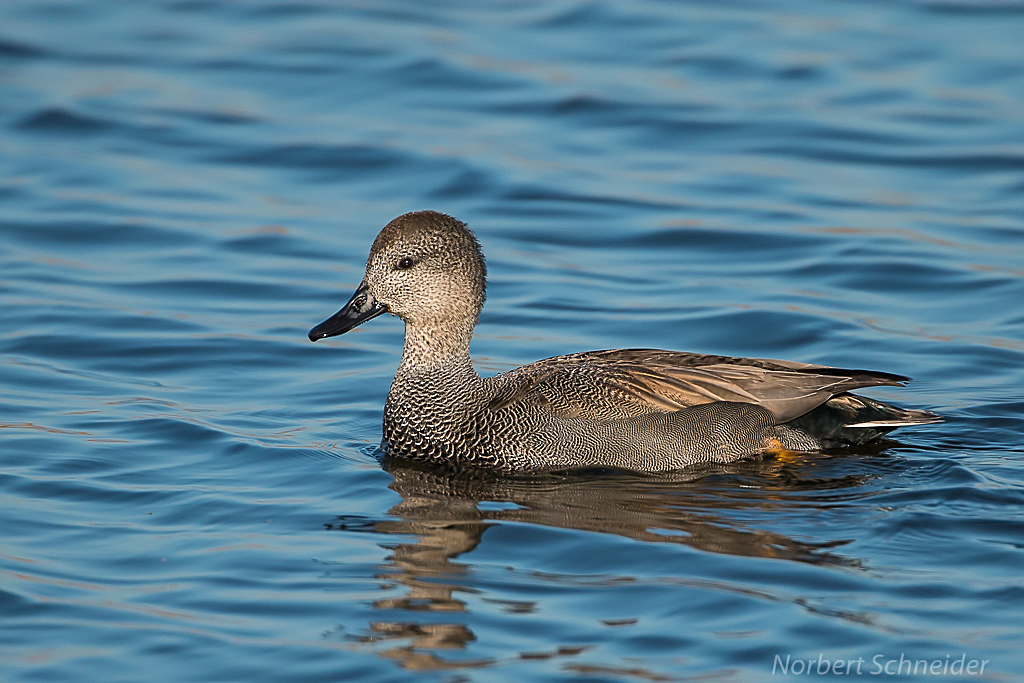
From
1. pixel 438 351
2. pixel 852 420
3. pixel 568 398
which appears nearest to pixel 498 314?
pixel 438 351

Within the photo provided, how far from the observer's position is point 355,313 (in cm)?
832

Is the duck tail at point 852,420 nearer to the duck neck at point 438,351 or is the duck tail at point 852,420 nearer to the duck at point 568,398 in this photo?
the duck at point 568,398

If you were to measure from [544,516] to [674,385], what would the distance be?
112 centimetres

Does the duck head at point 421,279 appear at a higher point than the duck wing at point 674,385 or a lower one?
higher

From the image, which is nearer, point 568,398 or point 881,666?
point 881,666

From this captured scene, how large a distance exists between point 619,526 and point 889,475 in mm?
1531

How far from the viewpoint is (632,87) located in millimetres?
16078

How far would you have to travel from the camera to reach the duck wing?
25.6 feet

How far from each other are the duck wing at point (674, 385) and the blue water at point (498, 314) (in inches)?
14.4

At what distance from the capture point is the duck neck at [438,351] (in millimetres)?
8320

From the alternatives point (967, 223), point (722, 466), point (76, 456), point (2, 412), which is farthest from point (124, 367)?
point (967, 223)

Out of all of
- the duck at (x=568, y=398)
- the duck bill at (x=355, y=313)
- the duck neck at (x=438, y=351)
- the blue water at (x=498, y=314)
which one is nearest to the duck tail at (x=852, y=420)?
the duck at (x=568, y=398)

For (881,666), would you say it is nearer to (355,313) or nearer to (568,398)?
(568,398)

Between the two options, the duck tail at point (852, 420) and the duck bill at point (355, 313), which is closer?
the duck tail at point (852, 420)
